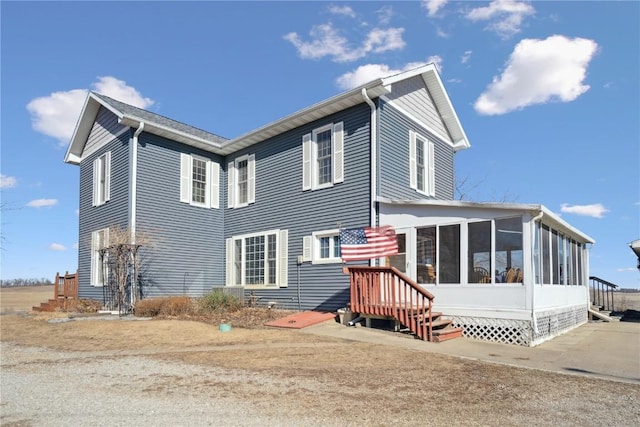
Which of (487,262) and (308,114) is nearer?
(487,262)

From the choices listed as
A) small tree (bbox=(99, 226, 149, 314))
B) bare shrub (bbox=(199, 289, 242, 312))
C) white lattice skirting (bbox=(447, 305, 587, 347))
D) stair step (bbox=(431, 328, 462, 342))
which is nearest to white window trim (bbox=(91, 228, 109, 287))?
small tree (bbox=(99, 226, 149, 314))

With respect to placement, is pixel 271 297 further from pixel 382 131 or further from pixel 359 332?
pixel 382 131

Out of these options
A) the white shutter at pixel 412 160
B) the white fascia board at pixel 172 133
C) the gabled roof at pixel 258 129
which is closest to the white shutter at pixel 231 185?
the gabled roof at pixel 258 129

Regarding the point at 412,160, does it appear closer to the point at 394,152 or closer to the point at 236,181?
the point at 394,152

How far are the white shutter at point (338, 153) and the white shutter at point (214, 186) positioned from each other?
612 cm

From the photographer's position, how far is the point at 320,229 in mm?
14727

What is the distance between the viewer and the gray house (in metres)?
11.1

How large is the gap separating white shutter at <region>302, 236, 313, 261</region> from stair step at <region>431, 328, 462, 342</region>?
5.31 m

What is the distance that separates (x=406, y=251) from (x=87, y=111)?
13804 millimetres

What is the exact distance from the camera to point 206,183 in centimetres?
1841

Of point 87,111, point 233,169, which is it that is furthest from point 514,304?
point 87,111

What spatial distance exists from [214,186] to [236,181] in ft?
3.03

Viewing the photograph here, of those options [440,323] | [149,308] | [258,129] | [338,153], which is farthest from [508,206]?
[149,308]

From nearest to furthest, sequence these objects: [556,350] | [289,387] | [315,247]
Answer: [289,387] < [556,350] < [315,247]
